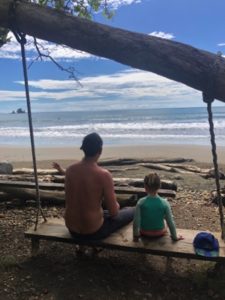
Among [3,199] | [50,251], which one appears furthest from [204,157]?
[50,251]

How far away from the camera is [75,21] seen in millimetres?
4484

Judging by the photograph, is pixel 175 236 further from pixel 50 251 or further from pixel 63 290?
pixel 50 251

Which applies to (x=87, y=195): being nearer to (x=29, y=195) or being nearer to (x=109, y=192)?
(x=109, y=192)

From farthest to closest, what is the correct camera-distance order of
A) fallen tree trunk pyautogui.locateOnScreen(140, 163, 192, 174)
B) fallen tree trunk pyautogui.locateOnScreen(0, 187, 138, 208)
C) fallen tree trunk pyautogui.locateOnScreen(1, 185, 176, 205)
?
fallen tree trunk pyautogui.locateOnScreen(140, 163, 192, 174), fallen tree trunk pyautogui.locateOnScreen(0, 187, 138, 208), fallen tree trunk pyautogui.locateOnScreen(1, 185, 176, 205)

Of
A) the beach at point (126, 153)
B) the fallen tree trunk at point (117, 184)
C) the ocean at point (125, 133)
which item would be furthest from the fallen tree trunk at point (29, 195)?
the ocean at point (125, 133)

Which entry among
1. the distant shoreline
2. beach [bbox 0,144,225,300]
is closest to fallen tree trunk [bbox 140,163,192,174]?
the distant shoreline

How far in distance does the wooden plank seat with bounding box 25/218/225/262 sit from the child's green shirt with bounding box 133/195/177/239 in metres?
0.14

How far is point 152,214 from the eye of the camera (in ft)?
15.6

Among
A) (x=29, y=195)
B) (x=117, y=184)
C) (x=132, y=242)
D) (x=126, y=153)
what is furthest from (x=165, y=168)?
(x=132, y=242)

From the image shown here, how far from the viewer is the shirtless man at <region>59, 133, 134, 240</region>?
4.61m

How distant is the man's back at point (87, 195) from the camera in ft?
15.1

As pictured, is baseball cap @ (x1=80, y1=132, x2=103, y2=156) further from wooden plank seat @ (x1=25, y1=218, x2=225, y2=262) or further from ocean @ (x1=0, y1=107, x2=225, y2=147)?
ocean @ (x1=0, y1=107, x2=225, y2=147)

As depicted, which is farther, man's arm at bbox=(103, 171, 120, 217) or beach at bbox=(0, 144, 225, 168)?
beach at bbox=(0, 144, 225, 168)

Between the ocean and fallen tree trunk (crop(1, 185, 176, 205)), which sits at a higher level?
the ocean
